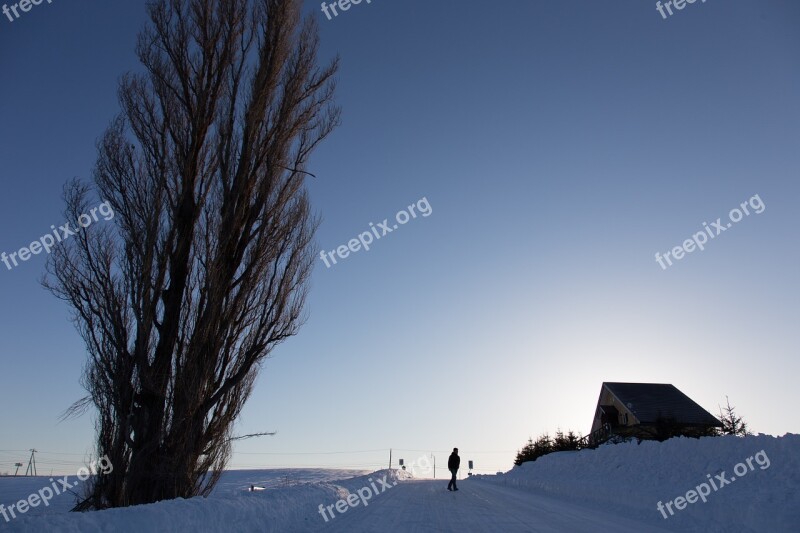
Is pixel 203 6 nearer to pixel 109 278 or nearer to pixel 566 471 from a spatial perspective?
pixel 109 278

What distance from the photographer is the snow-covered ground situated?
6559mm

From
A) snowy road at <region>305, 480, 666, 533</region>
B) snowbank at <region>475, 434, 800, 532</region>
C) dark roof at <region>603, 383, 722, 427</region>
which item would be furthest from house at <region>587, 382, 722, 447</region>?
snowy road at <region>305, 480, 666, 533</region>

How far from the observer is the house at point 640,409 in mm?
32094

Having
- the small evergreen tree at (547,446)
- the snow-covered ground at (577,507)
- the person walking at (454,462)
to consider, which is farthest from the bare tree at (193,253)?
A: the small evergreen tree at (547,446)

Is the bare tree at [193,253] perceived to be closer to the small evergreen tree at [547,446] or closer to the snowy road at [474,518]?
the snowy road at [474,518]

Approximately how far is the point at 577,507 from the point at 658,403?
2908 cm

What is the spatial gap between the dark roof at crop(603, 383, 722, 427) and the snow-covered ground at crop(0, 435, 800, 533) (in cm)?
2277

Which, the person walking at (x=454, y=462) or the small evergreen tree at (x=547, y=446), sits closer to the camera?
the person walking at (x=454, y=462)

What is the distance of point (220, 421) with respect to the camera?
1161 centimetres

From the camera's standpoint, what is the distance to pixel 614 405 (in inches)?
1592

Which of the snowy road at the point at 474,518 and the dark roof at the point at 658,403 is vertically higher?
the dark roof at the point at 658,403

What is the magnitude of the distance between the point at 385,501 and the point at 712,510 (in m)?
7.25

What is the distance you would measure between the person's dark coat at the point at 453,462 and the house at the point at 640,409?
1461 centimetres

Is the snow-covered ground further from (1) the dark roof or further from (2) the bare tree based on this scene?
(1) the dark roof
